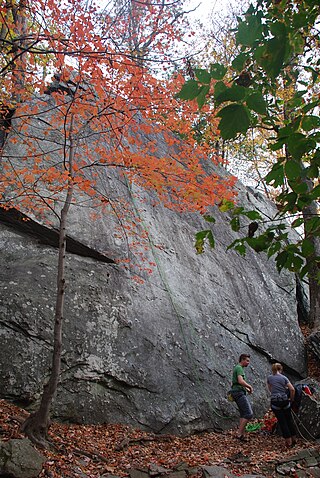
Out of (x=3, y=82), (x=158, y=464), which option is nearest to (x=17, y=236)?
(x=3, y=82)

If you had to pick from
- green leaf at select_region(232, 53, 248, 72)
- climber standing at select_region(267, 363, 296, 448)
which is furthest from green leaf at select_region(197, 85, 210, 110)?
climber standing at select_region(267, 363, 296, 448)

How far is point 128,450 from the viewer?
225 inches

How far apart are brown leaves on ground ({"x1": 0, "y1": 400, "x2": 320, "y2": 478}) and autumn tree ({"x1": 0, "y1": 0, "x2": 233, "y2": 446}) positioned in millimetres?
430

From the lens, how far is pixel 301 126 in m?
1.72

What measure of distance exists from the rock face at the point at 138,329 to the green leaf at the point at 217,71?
5.91 meters

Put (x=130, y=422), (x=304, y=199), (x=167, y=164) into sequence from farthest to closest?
(x=167, y=164) < (x=130, y=422) < (x=304, y=199)

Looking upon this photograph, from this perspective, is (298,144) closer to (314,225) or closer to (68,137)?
(314,225)

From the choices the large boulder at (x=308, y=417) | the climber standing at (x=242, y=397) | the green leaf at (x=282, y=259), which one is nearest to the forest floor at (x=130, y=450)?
the large boulder at (x=308, y=417)

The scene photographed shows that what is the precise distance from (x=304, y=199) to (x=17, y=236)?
267 inches

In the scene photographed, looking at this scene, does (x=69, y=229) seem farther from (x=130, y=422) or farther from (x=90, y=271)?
(x=130, y=422)

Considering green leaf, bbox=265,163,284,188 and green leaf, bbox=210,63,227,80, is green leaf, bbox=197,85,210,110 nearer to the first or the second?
green leaf, bbox=210,63,227,80

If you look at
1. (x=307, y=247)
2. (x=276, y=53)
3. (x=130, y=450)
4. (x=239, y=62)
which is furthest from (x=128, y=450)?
(x=276, y=53)

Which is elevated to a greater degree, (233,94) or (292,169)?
(233,94)

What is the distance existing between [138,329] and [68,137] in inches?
160
